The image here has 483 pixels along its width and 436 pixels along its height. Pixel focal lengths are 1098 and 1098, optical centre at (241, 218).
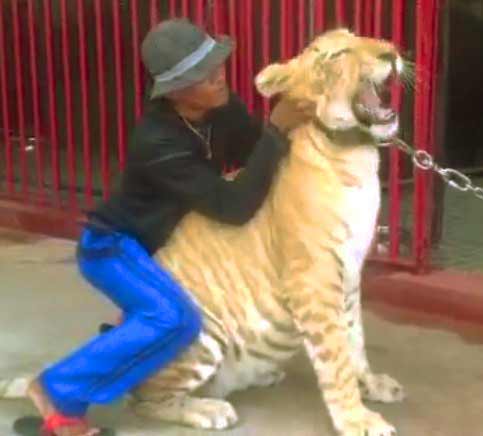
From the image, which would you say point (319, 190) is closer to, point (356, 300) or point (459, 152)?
point (356, 300)

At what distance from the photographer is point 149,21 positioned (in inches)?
239

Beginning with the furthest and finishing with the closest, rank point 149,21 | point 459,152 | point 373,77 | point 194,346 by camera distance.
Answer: point 459,152, point 149,21, point 194,346, point 373,77

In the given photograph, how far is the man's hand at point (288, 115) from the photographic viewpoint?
3.30m

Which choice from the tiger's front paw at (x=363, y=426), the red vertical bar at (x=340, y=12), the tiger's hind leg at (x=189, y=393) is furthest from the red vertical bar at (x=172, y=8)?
the tiger's front paw at (x=363, y=426)

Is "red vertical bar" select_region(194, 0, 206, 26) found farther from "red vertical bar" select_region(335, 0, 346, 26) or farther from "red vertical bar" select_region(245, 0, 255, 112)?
"red vertical bar" select_region(335, 0, 346, 26)

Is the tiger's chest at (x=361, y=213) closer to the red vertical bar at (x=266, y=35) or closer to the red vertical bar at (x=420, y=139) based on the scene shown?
the red vertical bar at (x=420, y=139)

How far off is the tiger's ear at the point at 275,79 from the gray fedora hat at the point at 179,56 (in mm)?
162

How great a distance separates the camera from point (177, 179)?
131 inches

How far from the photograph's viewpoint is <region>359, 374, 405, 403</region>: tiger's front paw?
372cm

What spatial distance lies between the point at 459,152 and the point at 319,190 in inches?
182

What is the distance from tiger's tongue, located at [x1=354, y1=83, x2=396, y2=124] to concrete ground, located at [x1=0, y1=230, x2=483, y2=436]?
102 centimetres

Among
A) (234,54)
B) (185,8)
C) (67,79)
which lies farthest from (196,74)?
(67,79)

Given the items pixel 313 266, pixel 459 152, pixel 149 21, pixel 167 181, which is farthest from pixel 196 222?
pixel 459 152

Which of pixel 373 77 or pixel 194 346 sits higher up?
pixel 373 77
